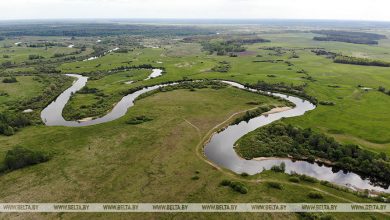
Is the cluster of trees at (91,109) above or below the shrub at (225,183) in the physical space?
above

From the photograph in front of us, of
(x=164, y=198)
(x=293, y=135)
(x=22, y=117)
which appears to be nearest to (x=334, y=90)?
(x=293, y=135)

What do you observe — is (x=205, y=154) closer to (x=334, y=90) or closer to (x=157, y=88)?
(x=157, y=88)

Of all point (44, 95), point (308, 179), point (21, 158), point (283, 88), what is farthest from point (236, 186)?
point (44, 95)

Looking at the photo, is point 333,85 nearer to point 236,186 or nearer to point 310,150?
point 310,150

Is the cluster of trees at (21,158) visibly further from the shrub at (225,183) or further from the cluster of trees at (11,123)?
the shrub at (225,183)

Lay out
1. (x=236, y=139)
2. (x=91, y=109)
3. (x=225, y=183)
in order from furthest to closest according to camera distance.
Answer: (x=91, y=109)
(x=236, y=139)
(x=225, y=183)

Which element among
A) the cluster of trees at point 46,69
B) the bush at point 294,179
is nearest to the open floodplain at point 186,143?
the bush at point 294,179
